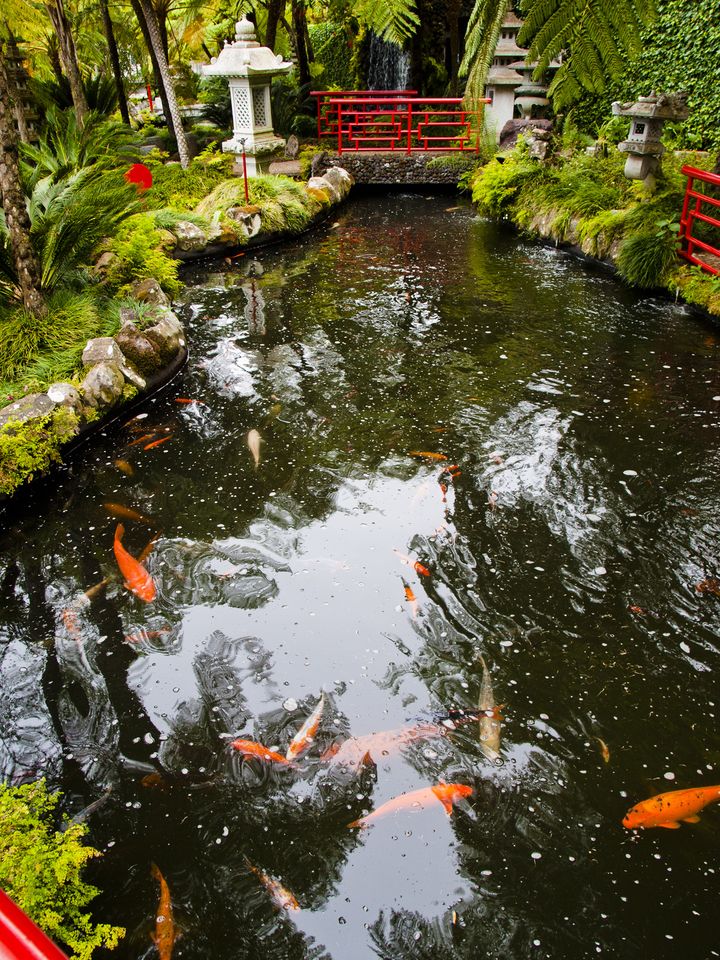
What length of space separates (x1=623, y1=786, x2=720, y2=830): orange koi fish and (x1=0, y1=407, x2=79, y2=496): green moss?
4638 millimetres

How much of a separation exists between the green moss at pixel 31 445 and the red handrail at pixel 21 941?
15.6 ft

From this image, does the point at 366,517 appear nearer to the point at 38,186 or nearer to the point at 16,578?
the point at 16,578

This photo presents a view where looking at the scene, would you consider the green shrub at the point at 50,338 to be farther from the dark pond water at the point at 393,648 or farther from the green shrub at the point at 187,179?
the green shrub at the point at 187,179

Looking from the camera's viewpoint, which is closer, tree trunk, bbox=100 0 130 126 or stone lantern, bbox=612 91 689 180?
stone lantern, bbox=612 91 689 180

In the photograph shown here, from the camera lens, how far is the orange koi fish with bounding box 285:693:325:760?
352 cm

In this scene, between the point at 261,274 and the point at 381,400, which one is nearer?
the point at 381,400

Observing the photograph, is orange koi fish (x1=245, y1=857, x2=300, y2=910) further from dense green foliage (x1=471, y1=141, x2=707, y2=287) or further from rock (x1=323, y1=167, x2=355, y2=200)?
rock (x1=323, y1=167, x2=355, y2=200)

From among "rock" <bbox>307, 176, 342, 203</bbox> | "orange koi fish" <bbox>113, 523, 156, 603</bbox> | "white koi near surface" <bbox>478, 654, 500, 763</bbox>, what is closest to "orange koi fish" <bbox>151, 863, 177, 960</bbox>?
"white koi near surface" <bbox>478, 654, 500, 763</bbox>

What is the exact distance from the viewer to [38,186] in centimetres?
751

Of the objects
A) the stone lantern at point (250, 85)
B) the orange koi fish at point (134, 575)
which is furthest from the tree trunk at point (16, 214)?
the stone lantern at point (250, 85)

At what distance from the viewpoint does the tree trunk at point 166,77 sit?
12.2 m

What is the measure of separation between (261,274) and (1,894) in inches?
401

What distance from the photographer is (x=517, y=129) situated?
14.1m

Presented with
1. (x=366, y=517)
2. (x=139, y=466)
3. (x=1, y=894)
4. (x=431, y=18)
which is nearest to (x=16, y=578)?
(x=139, y=466)
